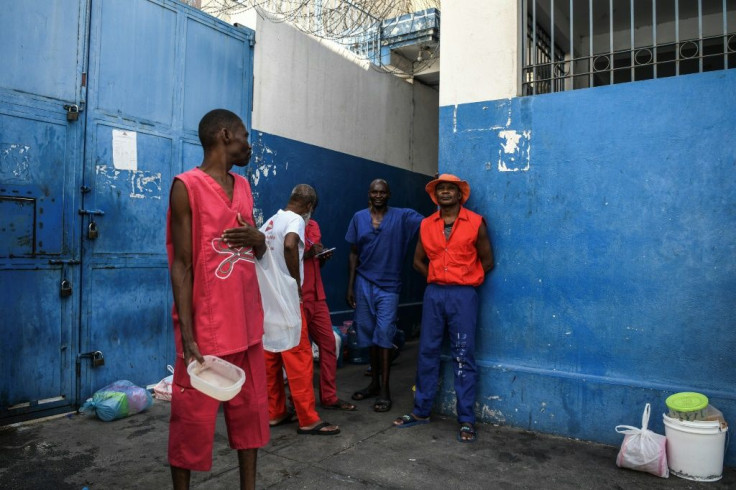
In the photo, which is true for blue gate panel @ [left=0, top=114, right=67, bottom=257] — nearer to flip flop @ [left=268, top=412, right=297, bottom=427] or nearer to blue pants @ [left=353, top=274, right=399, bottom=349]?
flip flop @ [left=268, top=412, right=297, bottom=427]

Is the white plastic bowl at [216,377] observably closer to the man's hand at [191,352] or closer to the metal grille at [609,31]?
the man's hand at [191,352]

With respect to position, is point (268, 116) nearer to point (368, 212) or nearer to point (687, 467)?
point (368, 212)

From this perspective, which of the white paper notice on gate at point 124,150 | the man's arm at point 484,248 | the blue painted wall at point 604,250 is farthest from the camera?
the white paper notice on gate at point 124,150

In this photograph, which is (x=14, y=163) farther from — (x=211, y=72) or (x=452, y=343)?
(x=452, y=343)

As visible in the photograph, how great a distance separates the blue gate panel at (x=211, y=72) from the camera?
4.89 meters

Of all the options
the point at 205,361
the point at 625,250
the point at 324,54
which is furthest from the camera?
the point at 324,54

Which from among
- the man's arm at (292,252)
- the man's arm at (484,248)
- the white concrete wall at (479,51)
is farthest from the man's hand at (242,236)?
the white concrete wall at (479,51)

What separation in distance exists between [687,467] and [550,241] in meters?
1.60

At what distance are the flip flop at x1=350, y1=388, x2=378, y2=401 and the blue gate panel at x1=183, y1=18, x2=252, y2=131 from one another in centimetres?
278

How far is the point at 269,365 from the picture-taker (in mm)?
3832

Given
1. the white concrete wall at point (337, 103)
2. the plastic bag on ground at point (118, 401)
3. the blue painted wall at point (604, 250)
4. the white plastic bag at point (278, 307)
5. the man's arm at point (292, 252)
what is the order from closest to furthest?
the white plastic bag at point (278, 307) → the blue painted wall at point (604, 250) → the man's arm at point (292, 252) → the plastic bag on ground at point (118, 401) → the white concrete wall at point (337, 103)

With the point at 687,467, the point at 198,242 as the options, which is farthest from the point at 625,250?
the point at 198,242

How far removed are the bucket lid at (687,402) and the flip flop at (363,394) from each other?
7.51 ft

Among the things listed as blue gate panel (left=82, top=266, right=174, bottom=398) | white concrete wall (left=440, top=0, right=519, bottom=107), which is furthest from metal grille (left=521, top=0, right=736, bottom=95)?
blue gate panel (left=82, top=266, right=174, bottom=398)
